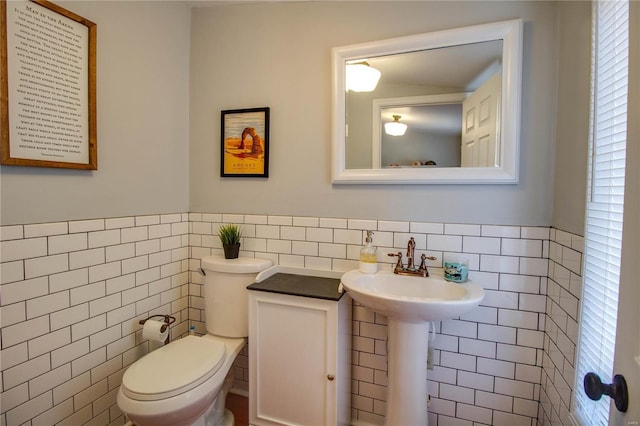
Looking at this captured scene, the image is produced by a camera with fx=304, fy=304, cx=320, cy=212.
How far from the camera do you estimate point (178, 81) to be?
1.89 metres

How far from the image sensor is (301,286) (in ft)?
5.13

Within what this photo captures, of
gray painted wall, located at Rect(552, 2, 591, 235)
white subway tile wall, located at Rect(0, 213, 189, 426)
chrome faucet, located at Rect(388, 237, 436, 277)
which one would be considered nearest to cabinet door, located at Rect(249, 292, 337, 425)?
chrome faucet, located at Rect(388, 237, 436, 277)

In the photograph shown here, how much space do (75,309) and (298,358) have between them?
105cm

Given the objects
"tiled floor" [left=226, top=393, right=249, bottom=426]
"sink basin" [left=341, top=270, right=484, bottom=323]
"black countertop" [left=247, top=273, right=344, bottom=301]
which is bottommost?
"tiled floor" [left=226, top=393, right=249, bottom=426]

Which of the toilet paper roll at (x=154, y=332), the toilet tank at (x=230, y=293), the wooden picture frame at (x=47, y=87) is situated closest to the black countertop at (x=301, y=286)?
the toilet tank at (x=230, y=293)

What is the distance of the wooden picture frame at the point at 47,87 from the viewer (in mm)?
1155

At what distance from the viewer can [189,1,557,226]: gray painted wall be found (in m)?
1.39

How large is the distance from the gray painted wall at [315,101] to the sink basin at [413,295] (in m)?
0.32

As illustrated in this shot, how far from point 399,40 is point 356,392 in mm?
1895

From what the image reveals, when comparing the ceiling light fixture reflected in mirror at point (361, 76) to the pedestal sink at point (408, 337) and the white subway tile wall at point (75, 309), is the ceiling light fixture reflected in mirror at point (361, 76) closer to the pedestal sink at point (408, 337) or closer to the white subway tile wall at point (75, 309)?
the pedestal sink at point (408, 337)

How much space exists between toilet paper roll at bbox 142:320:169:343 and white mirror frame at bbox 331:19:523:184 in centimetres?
122

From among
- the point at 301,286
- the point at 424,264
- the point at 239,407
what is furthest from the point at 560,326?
the point at 239,407

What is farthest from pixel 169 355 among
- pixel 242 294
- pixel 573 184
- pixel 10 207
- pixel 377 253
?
pixel 573 184

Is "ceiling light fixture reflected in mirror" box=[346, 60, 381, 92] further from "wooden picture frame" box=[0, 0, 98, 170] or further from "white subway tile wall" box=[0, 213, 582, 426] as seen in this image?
"wooden picture frame" box=[0, 0, 98, 170]
